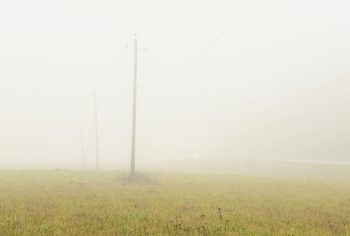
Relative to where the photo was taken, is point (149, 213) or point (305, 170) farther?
point (305, 170)

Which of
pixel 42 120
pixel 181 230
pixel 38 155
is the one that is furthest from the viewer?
pixel 42 120

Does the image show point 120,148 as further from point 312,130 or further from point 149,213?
point 149,213

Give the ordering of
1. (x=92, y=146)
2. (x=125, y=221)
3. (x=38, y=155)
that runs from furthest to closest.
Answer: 1. (x=92, y=146)
2. (x=38, y=155)
3. (x=125, y=221)

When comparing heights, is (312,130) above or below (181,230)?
above

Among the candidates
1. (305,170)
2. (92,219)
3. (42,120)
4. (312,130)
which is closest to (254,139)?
(312,130)

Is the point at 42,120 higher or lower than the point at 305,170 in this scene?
higher

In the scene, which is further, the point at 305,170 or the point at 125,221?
the point at 305,170

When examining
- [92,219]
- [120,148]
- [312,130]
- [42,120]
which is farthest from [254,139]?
[42,120]

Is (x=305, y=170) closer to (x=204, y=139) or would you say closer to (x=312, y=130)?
(x=312, y=130)

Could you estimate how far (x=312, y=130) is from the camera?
81.5 metres

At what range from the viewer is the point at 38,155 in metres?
137

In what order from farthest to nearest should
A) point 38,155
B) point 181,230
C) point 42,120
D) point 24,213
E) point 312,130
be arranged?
1. point 42,120
2. point 38,155
3. point 312,130
4. point 24,213
5. point 181,230

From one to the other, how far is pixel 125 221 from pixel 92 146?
166m

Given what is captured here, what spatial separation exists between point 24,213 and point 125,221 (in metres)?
3.23
